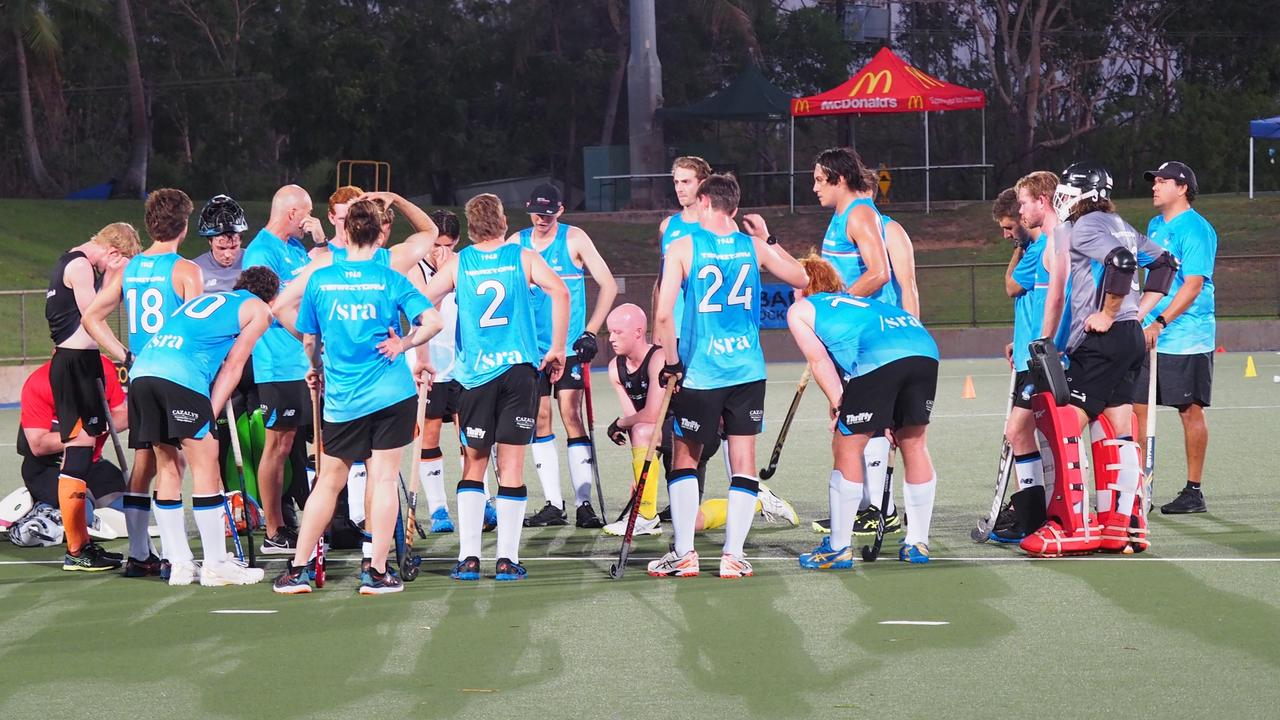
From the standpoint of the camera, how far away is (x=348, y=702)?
5645mm

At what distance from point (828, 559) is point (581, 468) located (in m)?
2.50

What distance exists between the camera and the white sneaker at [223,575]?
8.08 meters

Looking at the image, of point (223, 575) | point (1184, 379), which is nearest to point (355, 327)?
point (223, 575)

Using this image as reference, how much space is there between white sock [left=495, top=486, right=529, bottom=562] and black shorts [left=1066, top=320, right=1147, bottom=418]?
2.92 metres

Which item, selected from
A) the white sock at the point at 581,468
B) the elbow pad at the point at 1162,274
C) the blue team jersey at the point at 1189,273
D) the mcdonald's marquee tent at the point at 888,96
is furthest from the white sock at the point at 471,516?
the mcdonald's marquee tent at the point at 888,96

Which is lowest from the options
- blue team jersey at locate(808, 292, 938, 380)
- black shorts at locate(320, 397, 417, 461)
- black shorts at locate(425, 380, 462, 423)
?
black shorts at locate(425, 380, 462, 423)

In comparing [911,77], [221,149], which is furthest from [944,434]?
[221,149]

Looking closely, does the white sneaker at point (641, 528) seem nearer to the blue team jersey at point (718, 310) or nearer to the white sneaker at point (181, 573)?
the blue team jersey at point (718, 310)

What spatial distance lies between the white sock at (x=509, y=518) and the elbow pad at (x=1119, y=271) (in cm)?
312

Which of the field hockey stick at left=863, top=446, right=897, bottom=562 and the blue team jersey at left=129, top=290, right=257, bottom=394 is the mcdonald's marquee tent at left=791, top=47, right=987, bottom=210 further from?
the blue team jersey at left=129, top=290, right=257, bottom=394

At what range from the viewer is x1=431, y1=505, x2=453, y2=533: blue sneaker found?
1000cm

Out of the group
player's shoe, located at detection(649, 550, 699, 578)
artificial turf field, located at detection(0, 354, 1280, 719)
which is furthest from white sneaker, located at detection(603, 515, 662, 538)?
player's shoe, located at detection(649, 550, 699, 578)

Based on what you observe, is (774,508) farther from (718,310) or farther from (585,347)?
(718,310)

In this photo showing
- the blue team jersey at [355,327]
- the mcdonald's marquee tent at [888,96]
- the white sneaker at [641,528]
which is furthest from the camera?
the mcdonald's marquee tent at [888,96]
